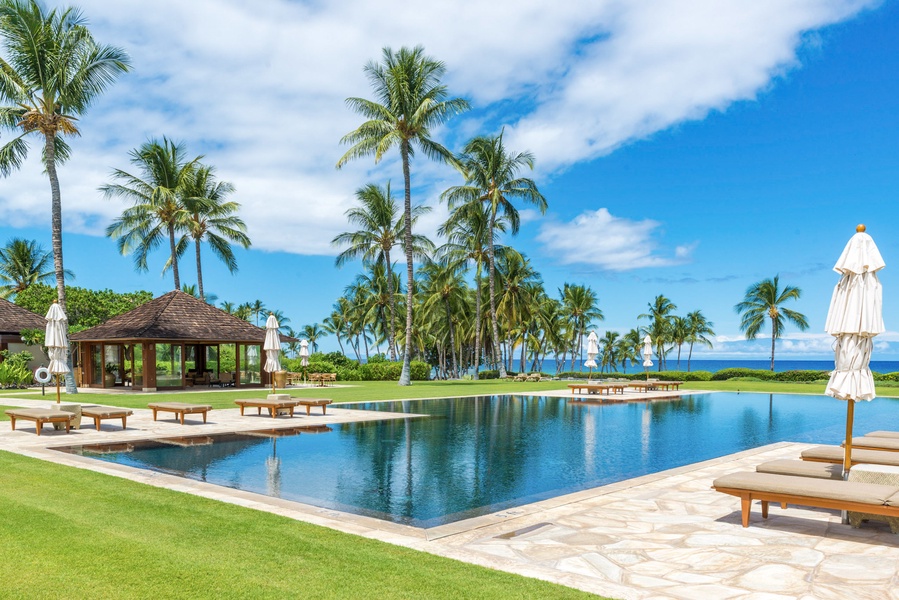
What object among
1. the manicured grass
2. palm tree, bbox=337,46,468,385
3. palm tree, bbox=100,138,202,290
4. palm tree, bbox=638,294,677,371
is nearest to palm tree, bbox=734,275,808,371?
palm tree, bbox=638,294,677,371

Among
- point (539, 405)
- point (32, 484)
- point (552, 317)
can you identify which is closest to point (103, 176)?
point (539, 405)

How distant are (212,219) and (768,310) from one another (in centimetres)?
4113

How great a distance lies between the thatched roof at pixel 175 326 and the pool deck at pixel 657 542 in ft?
64.0

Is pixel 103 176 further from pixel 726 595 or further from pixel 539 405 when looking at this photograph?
pixel 726 595

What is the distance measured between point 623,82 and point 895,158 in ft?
97.0

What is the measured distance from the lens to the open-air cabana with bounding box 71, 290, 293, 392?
26.6 meters

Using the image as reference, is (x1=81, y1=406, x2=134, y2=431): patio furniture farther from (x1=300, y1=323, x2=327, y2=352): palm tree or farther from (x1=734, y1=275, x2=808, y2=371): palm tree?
(x1=300, y1=323, x2=327, y2=352): palm tree

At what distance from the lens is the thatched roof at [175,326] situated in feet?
86.6

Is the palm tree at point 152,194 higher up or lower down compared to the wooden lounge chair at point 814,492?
higher up

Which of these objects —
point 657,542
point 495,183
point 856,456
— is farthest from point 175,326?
point 856,456

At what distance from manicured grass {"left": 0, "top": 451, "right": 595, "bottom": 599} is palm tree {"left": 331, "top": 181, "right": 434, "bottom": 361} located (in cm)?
3220

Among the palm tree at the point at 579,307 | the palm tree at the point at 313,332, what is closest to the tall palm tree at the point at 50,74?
the palm tree at the point at 579,307

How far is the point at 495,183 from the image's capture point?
36375mm

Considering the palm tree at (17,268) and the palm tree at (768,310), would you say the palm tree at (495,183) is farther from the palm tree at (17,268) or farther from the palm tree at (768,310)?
the palm tree at (17,268)
